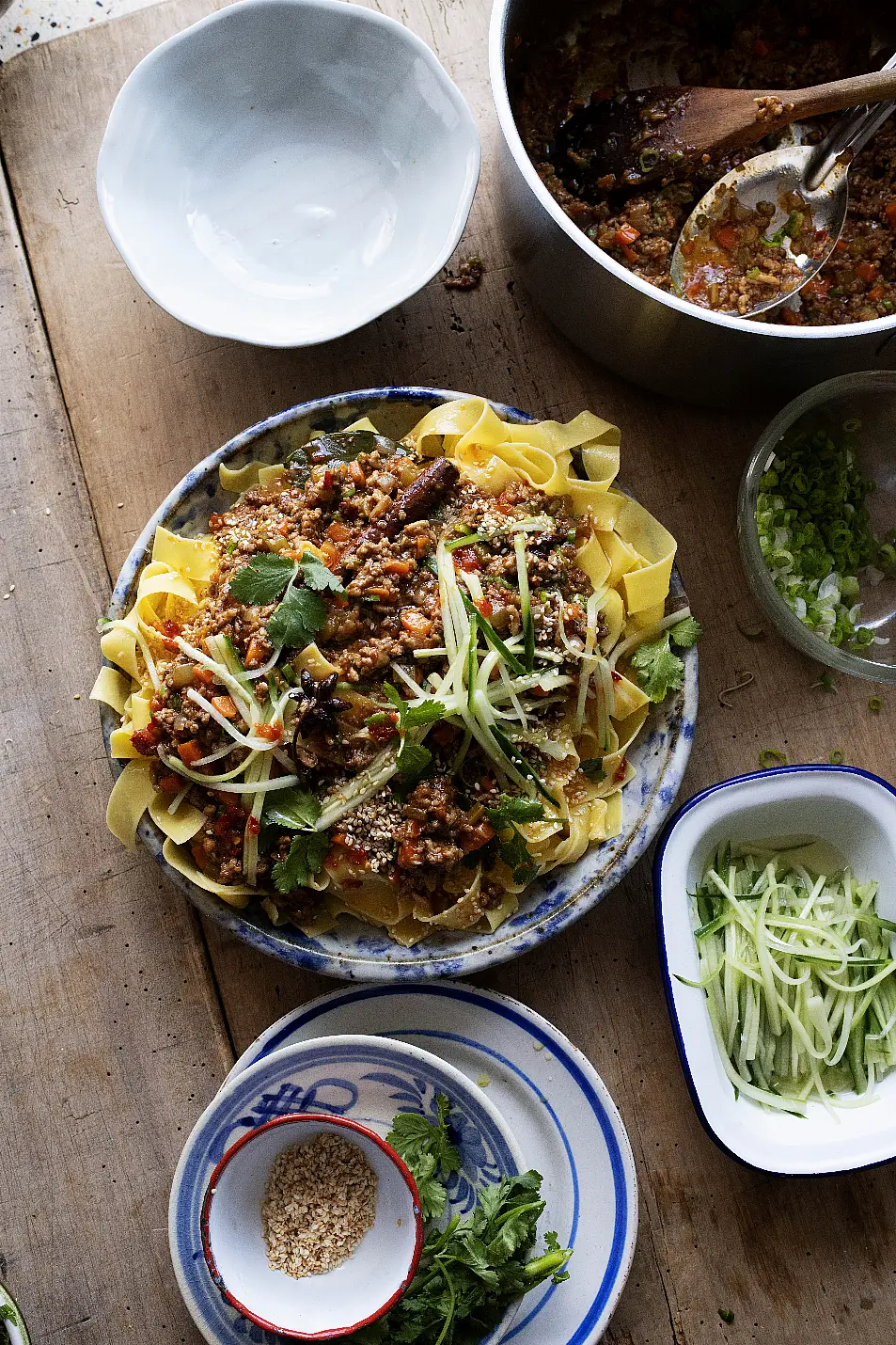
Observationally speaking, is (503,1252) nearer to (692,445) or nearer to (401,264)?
(692,445)

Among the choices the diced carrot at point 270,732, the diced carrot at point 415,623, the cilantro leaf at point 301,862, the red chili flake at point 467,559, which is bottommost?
the cilantro leaf at point 301,862

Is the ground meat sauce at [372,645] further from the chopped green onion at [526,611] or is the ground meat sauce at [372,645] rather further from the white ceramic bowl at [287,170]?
the white ceramic bowl at [287,170]

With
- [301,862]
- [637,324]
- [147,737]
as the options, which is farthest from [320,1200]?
[637,324]

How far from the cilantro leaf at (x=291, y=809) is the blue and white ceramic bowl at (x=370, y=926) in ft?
0.88

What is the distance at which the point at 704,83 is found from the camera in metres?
2.68

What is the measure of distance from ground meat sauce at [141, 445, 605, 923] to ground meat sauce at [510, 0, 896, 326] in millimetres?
751

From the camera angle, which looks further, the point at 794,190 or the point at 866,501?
the point at 866,501

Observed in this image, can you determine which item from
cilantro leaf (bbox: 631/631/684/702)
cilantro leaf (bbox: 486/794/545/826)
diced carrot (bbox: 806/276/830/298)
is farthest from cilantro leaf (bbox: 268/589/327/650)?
diced carrot (bbox: 806/276/830/298)

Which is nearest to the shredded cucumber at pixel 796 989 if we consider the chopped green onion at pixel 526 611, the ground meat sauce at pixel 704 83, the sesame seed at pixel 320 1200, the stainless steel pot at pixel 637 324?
the chopped green onion at pixel 526 611

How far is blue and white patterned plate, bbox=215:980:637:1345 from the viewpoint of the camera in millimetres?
2551

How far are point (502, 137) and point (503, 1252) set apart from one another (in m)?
2.55

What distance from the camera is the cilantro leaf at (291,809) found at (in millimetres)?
2328

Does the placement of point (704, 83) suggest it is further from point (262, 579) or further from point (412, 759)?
point (412, 759)

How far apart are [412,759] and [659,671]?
68 centimetres
